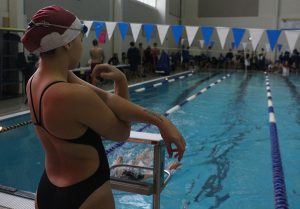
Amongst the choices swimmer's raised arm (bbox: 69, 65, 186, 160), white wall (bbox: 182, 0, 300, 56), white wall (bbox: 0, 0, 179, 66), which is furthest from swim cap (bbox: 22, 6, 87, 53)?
white wall (bbox: 182, 0, 300, 56)

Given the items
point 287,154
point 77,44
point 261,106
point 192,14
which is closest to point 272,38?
point 261,106

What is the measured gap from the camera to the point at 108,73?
1385 millimetres

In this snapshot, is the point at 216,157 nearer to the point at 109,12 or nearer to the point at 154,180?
the point at 154,180

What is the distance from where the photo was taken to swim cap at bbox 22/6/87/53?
3.69ft

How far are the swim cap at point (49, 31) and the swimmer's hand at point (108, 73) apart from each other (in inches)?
10.0

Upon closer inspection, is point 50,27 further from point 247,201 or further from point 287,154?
point 287,154

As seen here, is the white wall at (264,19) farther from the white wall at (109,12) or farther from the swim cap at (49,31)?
the swim cap at (49,31)

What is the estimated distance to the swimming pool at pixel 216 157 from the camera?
3871mm

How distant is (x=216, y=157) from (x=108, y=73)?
13.6 ft

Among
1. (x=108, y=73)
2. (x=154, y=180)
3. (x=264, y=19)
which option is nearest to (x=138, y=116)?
(x=108, y=73)

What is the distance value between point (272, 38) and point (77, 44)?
35.7 feet

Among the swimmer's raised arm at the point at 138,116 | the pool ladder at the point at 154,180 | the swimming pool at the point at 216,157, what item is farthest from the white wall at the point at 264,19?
the swimmer's raised arm at the point at 138,116

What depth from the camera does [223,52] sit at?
76.1 feet

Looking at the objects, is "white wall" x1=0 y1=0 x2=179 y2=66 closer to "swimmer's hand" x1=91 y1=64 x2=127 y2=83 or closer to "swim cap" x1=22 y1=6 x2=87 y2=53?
"swimmer's hand" x1=91 y1=64 x2=127 y2=83
